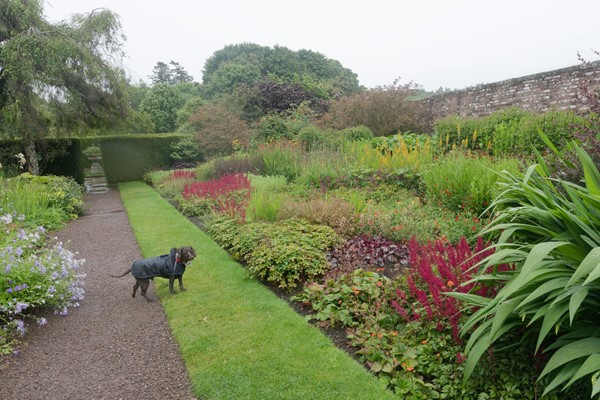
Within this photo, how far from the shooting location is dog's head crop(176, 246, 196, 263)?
3898 mm

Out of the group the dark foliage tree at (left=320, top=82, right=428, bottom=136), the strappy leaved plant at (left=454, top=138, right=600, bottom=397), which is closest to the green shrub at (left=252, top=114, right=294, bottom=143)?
the dark foliage tree at (left=320, top=82, right=428, bottom=136)

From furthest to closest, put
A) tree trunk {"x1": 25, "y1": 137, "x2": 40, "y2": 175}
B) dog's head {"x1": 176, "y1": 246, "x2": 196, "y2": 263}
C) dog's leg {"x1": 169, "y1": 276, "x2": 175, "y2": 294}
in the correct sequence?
tree trunk {"x1": 25, "y1": 137, "x2": 40, "y2": 175} < dog's leg {"x1": 169, "y1": 276, "x2": 175, "y2": 294} < dog's head {"x1": 176, "y1": 246, "x2": 196, "y2": 263}

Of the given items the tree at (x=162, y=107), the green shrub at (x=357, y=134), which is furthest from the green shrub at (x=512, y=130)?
the tree at (x=162, y=107)

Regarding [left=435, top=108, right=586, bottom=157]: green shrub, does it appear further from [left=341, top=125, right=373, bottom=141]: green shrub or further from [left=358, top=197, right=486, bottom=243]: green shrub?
[left=341, top=125, right=373, bottom=141]: green shrub

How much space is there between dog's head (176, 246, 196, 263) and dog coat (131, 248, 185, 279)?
68 mm

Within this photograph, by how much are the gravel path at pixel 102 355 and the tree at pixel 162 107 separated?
2875 cm

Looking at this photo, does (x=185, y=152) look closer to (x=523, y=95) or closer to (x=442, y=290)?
(x=523, y=95)

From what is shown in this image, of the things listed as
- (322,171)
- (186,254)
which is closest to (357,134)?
(322,171)

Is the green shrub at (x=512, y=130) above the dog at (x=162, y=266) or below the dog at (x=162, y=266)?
above

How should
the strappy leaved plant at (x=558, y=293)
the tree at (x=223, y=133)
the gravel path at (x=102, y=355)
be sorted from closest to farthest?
1. the strappy leaved plant at (x=558, y=293)
2. the gravel path at (x=102, y=355)
3. the tree at (x=223, y=133)

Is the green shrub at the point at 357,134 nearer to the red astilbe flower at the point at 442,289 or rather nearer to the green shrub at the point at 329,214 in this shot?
the green shrub at the point at 329,214

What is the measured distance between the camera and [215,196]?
8.46 m

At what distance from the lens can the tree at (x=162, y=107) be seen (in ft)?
102

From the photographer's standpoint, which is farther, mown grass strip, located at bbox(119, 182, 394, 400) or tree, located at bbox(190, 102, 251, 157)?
tree, located at bbox(190, 102, 251, 157)
